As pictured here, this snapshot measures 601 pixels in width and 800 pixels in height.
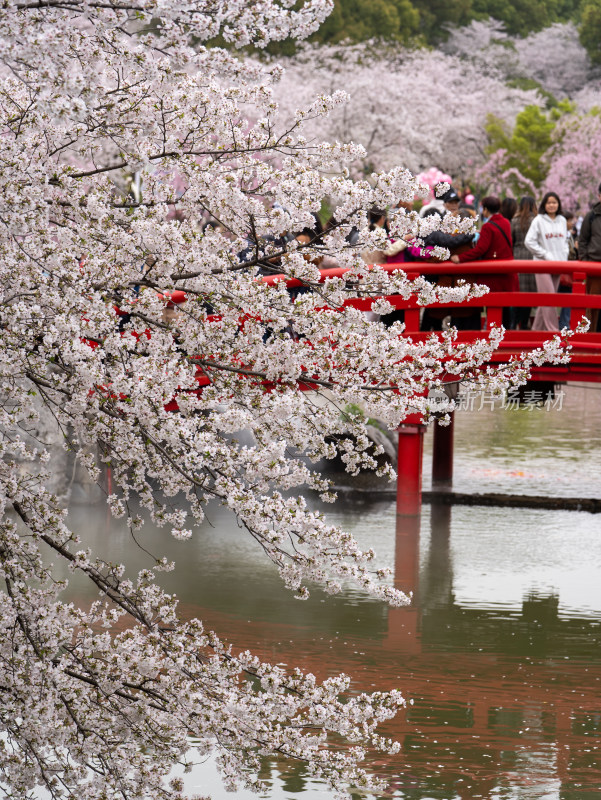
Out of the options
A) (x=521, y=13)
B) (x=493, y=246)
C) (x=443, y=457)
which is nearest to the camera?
(x=493, y=246)

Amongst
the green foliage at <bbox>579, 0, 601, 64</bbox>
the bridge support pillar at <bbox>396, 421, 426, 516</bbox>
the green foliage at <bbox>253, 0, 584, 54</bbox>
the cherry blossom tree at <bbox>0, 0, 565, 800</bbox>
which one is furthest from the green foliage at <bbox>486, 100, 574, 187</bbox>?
the cherry blossom tree at <bbox>0, 0, 565, 800</bbox>

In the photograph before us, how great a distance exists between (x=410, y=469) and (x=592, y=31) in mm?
37753

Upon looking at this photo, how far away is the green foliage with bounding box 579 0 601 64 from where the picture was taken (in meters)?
45.7

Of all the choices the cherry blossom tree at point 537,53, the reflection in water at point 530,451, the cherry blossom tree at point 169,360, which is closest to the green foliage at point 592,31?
the cherry blossom tree at point 537,53

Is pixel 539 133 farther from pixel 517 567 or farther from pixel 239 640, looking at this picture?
pixel 239 640

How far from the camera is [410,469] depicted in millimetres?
11961

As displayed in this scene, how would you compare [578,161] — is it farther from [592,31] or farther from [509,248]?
[509,248]

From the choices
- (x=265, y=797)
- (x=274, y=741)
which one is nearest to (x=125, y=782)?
(x=274, y=741)

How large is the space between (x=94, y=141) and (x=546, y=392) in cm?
823

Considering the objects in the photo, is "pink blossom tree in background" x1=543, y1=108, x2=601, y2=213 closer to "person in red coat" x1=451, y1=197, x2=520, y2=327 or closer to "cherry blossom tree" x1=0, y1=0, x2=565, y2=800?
"person in red coat" x1=451, y1=197, x2=520, y2=327

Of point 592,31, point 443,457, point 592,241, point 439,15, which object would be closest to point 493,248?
point 592,241

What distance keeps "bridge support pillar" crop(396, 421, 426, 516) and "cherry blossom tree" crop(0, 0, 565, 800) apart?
6.78 m

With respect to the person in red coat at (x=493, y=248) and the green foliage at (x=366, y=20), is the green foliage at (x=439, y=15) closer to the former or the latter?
the green foliage at (x=366, y=20)

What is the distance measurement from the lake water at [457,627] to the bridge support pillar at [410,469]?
0.19 m
